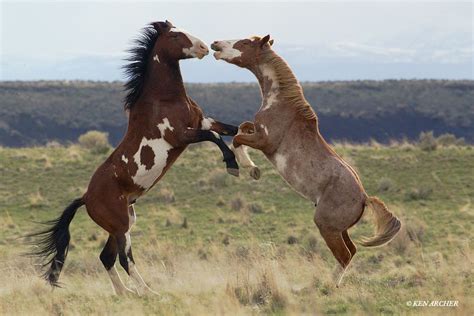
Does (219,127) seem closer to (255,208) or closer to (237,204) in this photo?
(255,208)

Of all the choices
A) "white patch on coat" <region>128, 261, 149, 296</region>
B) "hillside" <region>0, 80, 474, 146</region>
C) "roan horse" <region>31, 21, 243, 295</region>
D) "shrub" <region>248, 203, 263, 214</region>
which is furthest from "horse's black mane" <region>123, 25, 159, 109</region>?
"hillside" <region>0, 80, 474, 146</region>

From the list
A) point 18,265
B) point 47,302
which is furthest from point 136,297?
point 18,265

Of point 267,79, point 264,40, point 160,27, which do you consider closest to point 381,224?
point 267,79

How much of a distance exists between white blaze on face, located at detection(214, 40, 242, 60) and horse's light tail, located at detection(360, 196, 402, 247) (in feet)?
7.71

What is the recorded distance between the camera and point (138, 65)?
36.9 ft

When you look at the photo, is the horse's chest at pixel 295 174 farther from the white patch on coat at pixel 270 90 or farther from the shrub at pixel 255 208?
the shrub at pixel 255 208

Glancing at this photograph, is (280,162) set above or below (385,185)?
above

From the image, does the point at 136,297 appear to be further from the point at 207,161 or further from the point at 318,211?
the point at 207,161

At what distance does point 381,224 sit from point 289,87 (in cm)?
187

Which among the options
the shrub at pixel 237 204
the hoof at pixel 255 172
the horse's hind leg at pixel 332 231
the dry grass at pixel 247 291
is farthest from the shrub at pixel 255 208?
the horse's hind leg at pixel 332 231

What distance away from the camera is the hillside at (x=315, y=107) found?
64.1 m

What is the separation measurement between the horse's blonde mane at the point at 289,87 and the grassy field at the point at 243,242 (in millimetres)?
1386

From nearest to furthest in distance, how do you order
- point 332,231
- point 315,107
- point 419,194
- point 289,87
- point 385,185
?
1. point 332,231
2. point 289,87
3. point 419,194
4. point 385,185
5. point 315,107

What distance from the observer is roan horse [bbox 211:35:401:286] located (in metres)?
9.91
